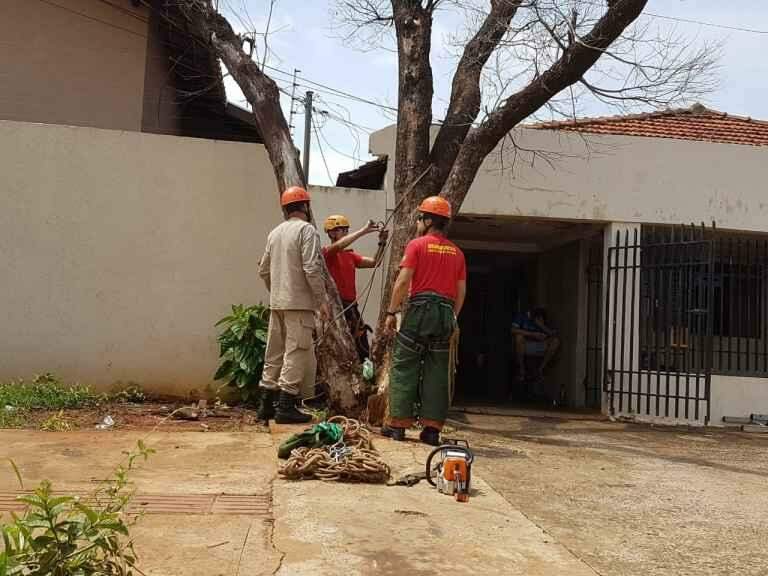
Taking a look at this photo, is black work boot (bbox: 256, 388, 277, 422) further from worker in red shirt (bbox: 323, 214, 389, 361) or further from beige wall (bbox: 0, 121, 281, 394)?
beige wall (bbox: 0, 121, 281, 394)

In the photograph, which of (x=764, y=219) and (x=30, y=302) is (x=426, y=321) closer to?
(x=30, y=302)

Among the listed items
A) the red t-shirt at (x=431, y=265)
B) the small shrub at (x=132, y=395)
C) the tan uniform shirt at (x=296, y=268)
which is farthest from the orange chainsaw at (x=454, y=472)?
the small shrub at (x=132, y=395)

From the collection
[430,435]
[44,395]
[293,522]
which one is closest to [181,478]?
[293,522]

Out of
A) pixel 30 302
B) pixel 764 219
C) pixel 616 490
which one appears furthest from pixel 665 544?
pixel 764 219

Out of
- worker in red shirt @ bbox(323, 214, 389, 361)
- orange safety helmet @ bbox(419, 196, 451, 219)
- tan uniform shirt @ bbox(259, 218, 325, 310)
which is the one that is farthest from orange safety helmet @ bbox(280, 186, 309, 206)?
orange safety helmet @ bbox(419, 196, 451, 219)

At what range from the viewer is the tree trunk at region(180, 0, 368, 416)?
659 cm

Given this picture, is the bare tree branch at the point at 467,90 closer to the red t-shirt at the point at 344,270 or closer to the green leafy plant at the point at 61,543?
the red t-shirt at the point at 344,270

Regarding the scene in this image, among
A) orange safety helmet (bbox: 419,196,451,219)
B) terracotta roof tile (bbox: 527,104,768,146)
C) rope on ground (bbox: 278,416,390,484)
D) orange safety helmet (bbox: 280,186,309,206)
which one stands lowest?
rope on ground (bbox: 278,416,390,484)

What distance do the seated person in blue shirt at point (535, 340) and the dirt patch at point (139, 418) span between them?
5.82 metres

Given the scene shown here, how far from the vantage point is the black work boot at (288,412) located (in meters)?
6.21

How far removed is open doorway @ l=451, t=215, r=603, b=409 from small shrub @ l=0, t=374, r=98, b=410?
187 inches

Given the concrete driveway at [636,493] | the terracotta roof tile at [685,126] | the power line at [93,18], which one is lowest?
the concrete driveway at [636,493]

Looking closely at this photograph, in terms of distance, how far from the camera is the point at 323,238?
8422 millimetres

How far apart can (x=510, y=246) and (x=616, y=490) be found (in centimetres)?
848
